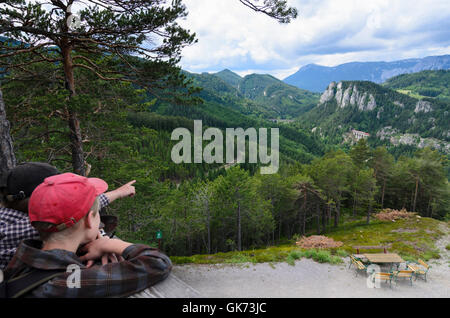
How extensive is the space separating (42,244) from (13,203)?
2.42 feet

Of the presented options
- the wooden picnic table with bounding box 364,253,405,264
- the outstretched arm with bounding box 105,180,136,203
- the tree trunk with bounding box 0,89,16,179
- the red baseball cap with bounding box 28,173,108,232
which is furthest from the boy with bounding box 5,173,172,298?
the wooden picnic table with bounding box 364,253,405,264

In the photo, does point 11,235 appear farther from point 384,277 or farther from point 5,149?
point 384,277

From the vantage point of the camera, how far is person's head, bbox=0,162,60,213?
6.10ft

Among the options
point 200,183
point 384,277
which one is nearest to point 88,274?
point 384,277

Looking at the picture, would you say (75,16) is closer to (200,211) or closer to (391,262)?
(391,262)

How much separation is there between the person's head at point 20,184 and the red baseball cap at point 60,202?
2.22 feet

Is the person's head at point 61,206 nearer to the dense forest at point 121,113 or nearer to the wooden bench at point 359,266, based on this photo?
the dense forest at point 121,113

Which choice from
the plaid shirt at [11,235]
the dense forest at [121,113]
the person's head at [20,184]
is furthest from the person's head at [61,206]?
the dense forest at [121,113]

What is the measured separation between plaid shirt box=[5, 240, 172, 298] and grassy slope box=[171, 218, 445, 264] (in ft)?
31.4

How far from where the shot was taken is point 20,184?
1.87m

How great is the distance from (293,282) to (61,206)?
895 centimetres

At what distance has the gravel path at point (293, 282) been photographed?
777 cm

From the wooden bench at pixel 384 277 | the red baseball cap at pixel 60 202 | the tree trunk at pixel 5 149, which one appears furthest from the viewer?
the wooden bench at pixel 384 277
